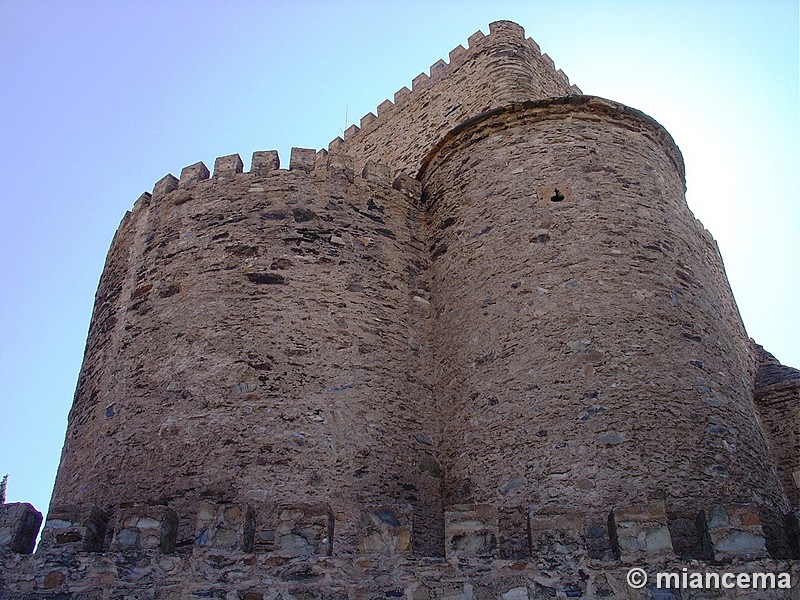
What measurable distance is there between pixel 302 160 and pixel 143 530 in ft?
17.4

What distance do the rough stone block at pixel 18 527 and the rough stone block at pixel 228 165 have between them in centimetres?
492

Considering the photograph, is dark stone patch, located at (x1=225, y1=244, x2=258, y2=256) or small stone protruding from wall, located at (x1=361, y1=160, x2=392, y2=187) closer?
dark stone patch, located at (x1=225, y1=244, x2=258, y2=256)

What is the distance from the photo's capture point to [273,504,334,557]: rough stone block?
552cm

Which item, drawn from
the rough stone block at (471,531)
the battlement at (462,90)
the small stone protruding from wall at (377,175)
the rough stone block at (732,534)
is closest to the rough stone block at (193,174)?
the small stone protruding from wall at (377,175)

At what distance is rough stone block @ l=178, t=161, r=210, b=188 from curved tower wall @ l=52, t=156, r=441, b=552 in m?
0.02

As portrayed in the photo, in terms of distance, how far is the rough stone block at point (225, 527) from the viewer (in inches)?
218

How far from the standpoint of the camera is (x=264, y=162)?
9719mm

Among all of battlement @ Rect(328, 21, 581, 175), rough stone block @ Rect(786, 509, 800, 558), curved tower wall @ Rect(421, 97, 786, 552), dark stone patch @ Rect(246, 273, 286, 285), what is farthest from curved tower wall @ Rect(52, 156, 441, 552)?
battlement @ Rect(328, 21, 581, 175)

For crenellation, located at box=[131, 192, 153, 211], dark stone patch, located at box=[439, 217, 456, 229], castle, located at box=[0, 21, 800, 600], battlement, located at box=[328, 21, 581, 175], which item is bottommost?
castle, located at box=[0, 21, 800, 600]

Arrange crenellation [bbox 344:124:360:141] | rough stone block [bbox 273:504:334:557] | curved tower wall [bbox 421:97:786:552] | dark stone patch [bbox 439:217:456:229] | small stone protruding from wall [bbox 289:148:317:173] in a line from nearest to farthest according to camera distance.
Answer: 1. rough stone block [bbox 273:504:334:557]
2. curved tower wall [bbox 421:97:786:552]
3. dark stone patch [bbox 439:217:456:229]
4. small stone protruding from wall [bbox 289:148:317:173]
5. crenellation [bbox 344:124:360:141]

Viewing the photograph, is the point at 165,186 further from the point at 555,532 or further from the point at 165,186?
the point at 555,532

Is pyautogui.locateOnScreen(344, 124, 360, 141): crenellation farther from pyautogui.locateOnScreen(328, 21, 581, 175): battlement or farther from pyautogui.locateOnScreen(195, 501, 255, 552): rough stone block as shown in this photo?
pyautogui.locateOnScreen(195, 501, 255, 552): rough stone block

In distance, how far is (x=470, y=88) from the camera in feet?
40.2

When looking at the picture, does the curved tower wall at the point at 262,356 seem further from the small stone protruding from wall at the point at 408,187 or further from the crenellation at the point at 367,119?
the crenellation at the point at 367,119
